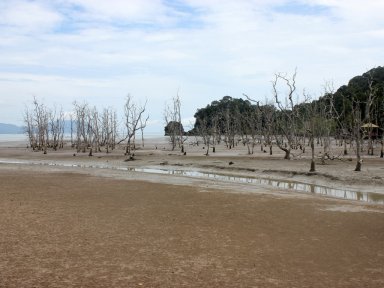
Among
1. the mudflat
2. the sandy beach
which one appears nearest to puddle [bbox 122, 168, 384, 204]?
the sandy beach

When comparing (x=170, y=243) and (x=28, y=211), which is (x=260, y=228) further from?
(x=28, y=211)

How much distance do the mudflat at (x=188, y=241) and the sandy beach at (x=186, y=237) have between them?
0.02 meters

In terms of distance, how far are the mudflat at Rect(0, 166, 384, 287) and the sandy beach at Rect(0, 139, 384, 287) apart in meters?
0.02

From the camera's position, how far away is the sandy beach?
7723 mm

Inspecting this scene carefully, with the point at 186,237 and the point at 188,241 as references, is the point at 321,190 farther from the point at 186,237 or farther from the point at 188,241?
the point at 188,241

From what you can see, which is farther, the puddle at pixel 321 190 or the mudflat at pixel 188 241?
the puddle at pixel 321 190

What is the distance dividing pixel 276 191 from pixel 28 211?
10840mm

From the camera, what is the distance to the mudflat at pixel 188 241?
7.68 m

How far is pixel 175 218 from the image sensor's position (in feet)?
42.9

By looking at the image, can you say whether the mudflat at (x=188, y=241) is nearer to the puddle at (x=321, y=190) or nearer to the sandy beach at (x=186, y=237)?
the sandy beach at (x=186, y=237)

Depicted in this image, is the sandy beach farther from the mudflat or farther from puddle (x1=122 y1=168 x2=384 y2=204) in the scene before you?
puddle (x1=122 y1=168 x2=384 y2=204)

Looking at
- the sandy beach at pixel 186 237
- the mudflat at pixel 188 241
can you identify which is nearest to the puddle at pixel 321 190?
the sandy beach at pixel 186 237

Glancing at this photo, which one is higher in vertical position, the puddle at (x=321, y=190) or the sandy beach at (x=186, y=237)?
the sandy beach at (x=186, y=237)

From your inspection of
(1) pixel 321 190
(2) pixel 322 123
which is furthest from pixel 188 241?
(2) pixel 322 123
